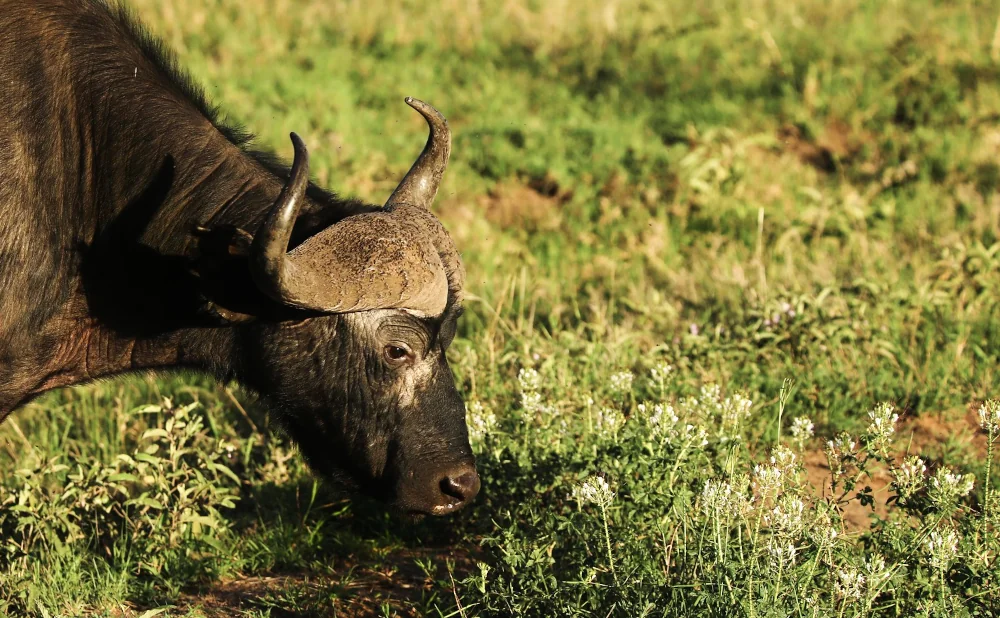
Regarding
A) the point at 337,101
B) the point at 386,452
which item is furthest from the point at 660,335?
the point at 337,101

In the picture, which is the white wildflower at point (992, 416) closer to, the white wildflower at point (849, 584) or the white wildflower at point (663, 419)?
the white wildflower at point (849, 584)

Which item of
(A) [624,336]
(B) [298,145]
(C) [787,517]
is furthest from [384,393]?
(A) [624,336]

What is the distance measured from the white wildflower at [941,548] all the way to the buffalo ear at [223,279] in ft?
7.19

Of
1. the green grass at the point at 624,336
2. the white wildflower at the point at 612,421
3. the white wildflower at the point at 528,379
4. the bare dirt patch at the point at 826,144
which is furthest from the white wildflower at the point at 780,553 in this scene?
the bare dirt patch at the point at 826,144

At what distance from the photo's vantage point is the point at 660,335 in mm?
6191

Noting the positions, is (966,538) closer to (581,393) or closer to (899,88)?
(581,393)

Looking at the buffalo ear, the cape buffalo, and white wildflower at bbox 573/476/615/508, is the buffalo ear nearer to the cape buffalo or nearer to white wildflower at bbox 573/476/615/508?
the cape buffalo

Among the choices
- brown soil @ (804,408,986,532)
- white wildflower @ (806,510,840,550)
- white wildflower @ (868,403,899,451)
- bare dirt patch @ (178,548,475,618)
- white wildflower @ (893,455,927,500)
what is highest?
white wildflower @ (868,403,899,451)

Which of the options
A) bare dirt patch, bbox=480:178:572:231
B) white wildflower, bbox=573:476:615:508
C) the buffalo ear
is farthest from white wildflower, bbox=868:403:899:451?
bare dirt patch, bbox=480:178:572:231

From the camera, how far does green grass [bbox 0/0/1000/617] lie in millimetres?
3834

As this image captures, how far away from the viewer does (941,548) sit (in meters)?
3.37

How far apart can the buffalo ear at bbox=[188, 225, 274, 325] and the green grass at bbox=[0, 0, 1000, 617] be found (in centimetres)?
84

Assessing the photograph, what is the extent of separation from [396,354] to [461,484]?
497 millimetres

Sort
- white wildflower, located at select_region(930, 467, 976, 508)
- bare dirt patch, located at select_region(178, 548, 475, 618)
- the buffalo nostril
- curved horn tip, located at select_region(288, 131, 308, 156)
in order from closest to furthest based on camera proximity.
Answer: white wildflower, located at select_region(930, 467, 976, 508)
curved horn tip, located at select_region(288, 131, 308, 156)
the buffalo nostril
bare dirt patch, located at select_region(178, 548, 475, 618)
